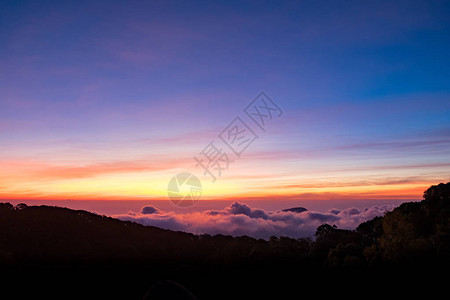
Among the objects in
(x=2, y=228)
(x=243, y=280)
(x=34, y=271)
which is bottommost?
(x=243, y=280)

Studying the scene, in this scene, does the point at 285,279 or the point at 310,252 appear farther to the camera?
the point at 310,252

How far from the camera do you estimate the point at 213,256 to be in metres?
90.6

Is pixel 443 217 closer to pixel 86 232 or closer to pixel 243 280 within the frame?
pixel 243 280

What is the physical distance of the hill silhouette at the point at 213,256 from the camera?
5606 cm

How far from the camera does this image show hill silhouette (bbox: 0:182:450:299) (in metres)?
56.1

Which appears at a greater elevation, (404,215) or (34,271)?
(404,215)

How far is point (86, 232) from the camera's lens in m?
95.9

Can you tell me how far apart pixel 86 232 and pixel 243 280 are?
4930cm

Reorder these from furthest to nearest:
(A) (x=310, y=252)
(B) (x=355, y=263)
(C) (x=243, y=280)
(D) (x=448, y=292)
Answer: (A) (x=310, y=252)
(C) (x=243, y=280)
(B) (x=355, y=263)
(D) (x=448, y=292)

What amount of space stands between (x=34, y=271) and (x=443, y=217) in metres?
70.3

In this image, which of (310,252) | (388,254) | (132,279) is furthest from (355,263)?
(132,279)

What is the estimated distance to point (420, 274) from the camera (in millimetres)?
52031

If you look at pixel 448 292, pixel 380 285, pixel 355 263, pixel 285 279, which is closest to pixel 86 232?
pixel 285 279

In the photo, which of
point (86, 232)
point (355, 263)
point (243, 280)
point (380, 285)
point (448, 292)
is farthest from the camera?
point (86, 232)
